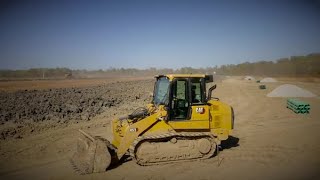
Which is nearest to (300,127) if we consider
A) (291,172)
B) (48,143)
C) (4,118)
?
(291,172)

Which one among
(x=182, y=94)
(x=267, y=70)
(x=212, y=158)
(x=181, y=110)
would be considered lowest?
(x=212, y=158)

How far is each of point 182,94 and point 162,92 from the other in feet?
2.62

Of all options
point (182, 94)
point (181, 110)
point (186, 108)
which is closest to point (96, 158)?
point (181, 110)

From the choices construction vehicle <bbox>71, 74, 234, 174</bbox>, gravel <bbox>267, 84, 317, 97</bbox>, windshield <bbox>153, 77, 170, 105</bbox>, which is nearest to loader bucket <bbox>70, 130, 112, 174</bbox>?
construction vehicle <bbox>71, 74, 234, 174</bbox>

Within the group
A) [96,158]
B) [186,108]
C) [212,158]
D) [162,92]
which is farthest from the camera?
[162,92]

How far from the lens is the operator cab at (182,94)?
338 inches

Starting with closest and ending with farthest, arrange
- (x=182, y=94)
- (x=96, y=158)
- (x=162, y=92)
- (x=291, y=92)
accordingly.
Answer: (x=96, y=158) < (x=182, y=94) < (x=162, y=92) < (x=291, y=92)

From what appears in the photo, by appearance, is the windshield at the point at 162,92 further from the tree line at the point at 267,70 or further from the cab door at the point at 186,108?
the tree line at the point at 267,70

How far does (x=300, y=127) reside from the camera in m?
14.2

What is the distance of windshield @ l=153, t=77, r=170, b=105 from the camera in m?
8.76

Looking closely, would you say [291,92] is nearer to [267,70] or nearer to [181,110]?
[181,110]

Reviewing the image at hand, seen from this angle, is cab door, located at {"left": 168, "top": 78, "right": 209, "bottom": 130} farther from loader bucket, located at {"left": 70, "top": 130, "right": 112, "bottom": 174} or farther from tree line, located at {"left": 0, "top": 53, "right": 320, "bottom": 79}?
tree line, located at {"left": 0, "top": 53, "right": 320, "bottom": 79}

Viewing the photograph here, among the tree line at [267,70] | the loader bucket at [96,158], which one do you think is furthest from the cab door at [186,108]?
the tree line at [267,70]

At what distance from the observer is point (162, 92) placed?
9234mm
